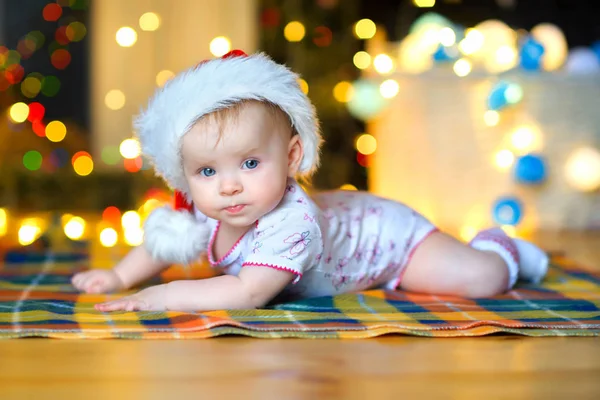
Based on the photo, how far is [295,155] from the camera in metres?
1.30

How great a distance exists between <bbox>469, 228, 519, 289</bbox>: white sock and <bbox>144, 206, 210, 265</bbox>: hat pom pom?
479 millimetres

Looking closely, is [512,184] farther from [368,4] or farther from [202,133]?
[202,133]

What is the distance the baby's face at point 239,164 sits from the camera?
1.20 m

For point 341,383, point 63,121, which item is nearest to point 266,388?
point 341,383

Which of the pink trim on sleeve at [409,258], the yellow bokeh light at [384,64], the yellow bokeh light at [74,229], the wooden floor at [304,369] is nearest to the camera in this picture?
the wooden floor at [304,369]

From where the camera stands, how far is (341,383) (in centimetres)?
94

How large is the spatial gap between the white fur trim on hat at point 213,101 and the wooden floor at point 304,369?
30cm

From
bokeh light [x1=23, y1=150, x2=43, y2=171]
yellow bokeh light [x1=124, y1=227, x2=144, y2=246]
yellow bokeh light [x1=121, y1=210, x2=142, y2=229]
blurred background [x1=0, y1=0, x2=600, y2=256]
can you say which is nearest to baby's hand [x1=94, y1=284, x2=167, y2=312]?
blurred background [x1=0, y1=0, x2=600, y2=256]

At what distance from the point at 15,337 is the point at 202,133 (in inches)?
14.5

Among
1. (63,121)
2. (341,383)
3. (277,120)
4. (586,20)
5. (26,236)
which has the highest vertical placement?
(586,20)

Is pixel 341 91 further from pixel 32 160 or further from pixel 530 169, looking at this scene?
pixel 32 160

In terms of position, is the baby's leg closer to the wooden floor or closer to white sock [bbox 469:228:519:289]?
white sock [bbox 469:228:519:289]

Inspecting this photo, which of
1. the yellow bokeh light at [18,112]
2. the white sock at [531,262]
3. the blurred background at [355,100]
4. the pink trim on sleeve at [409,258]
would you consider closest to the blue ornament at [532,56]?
the blurred background at [355,100]

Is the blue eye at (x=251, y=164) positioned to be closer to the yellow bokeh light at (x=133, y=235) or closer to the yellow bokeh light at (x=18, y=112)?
the yellow bokeh light at (x=133, y=235)
